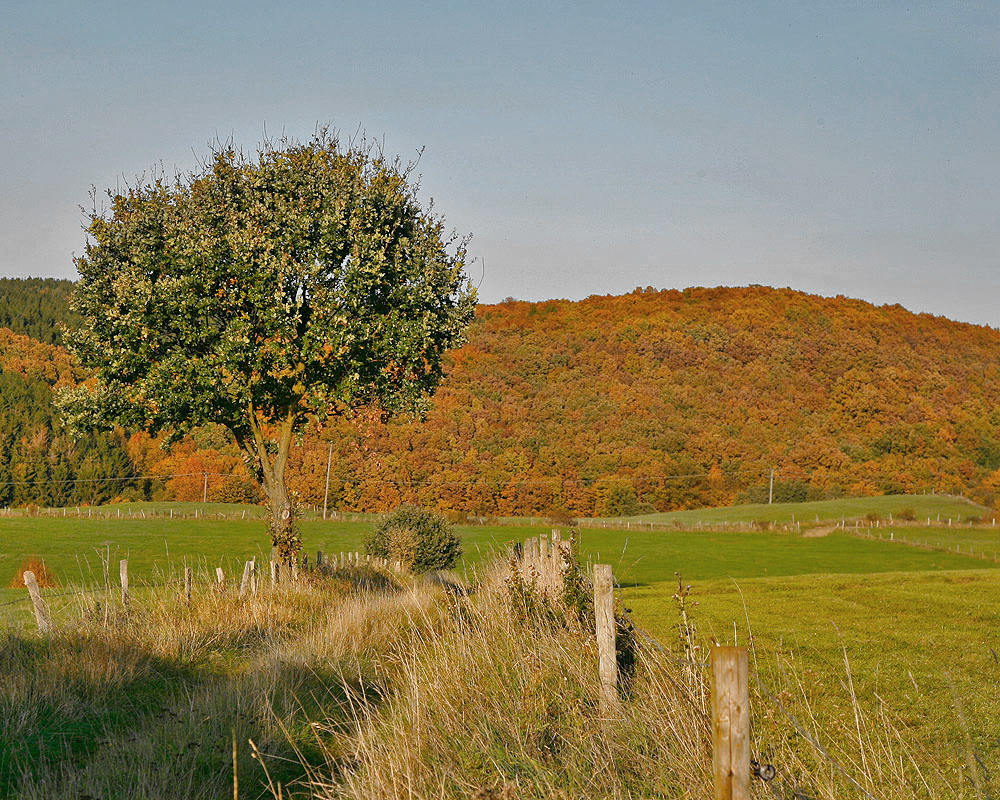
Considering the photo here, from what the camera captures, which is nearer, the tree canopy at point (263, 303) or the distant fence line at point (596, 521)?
the tree canopy at point (263, 303)

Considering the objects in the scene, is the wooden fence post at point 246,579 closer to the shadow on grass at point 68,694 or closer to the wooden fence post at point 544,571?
the shadow on grass at point 68,694

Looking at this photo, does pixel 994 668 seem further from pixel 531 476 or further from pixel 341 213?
pixel 531 476

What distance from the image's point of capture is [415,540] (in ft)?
107

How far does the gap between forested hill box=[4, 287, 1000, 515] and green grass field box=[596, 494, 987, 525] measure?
216 inches

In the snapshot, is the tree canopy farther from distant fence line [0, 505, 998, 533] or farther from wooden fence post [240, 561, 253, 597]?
distant fence line [0, 505, 998, 533]

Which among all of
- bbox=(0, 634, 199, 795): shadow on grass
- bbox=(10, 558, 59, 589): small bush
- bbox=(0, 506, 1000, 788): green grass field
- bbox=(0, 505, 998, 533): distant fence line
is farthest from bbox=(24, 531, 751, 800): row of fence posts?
bbox=(0, 505, 998, 533): distant fence line

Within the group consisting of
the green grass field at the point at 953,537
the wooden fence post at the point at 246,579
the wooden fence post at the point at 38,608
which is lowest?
the green grass field at the point at 953,537

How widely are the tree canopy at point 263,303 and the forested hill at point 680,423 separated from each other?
55.1 m

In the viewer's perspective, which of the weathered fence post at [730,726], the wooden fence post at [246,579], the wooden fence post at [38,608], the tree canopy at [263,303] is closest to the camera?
the weathered fence post at [730,726]

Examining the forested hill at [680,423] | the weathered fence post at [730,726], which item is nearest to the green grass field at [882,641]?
the weathered fence post at [730,726]

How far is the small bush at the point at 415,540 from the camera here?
3244 cm

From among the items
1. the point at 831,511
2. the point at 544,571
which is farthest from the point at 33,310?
the point at 544,571

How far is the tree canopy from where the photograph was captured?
18609 mm

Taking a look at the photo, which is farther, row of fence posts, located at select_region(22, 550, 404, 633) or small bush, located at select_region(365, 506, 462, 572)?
small bush, located at select_region(365, 506, 462, 572)
